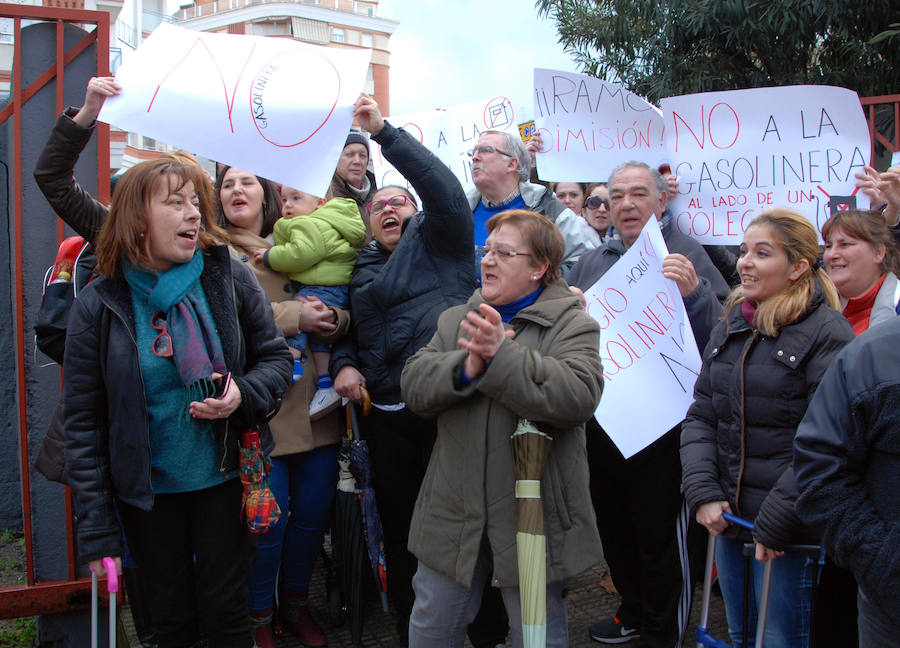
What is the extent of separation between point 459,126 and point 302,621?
286 centimetres

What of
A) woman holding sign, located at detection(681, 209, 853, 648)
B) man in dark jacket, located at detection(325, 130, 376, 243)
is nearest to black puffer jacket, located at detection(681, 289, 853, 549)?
woman holding sign, located at detection(681, 209, 853, 648)

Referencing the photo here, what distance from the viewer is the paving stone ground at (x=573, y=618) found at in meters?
3.62

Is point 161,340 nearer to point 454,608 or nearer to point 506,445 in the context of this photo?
point 506,445

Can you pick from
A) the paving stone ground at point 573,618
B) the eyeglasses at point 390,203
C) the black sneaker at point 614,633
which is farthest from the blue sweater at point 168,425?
the black sneaker at point 614,633

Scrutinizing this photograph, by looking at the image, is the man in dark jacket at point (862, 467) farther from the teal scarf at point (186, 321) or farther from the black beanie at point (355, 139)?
the black beanie at point (355, 139)

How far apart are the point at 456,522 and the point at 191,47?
207 centimetres

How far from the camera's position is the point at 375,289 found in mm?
3312

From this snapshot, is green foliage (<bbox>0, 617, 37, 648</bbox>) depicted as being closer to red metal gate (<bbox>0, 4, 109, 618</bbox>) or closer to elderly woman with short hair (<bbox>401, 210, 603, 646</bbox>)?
red metal gate (<bbox>0, 4, 109, 618</bbox>)

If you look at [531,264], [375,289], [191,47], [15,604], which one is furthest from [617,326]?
[15,604]

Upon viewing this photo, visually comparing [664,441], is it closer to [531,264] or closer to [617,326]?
[617,326]

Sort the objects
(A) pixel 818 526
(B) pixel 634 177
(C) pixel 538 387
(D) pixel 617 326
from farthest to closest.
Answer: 1. (B) pixel 634 177
2. (D) pixel 617 326
3. (C) pixel 538 387
4. (A) pixel 818 526

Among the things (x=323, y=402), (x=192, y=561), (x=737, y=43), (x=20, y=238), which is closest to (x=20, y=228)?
(x=20, y=238)

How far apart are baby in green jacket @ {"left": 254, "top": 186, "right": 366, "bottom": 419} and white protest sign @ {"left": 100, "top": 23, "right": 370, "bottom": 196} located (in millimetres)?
498

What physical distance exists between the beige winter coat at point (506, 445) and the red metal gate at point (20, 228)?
5.08 feet
